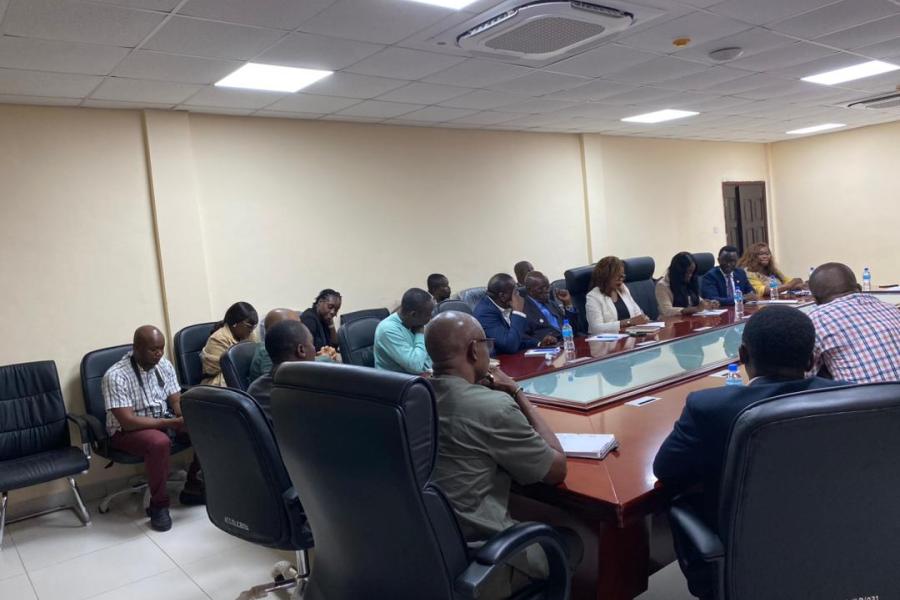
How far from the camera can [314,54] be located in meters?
3.75

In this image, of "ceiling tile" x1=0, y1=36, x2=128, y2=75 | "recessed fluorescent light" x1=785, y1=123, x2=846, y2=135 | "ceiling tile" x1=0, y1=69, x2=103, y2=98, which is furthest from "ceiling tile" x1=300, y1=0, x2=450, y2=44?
"recessed fluorescent light" x1=785, y1=123, x2=846, y2=135

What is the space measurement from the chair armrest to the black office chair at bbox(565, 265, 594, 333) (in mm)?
3424

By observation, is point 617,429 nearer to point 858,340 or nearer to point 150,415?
point 858,340

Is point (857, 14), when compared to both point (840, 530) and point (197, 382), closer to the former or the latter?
point (840, 530)

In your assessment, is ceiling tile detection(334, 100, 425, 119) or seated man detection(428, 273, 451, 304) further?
seated man detection(428, 273, 451, 304)

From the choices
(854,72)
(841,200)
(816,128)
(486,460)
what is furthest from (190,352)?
(841,200)

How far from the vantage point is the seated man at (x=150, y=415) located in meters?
3.77

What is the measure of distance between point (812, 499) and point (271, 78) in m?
3.89

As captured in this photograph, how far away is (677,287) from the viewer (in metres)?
5.93

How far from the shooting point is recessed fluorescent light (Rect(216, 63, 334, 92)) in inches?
158

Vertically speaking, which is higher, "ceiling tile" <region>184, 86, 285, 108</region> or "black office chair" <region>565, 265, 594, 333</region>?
"ceiling tile" <region>184, 86, 285, 108</region>

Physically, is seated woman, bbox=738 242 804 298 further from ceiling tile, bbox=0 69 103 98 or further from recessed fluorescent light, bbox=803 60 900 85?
ceiling tile, bbox=0 69 103 98

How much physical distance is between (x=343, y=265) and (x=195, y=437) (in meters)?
3.48

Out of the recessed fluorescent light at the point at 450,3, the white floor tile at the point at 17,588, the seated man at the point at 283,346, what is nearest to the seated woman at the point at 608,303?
the recessed fluorescent light at the point at 450,3
